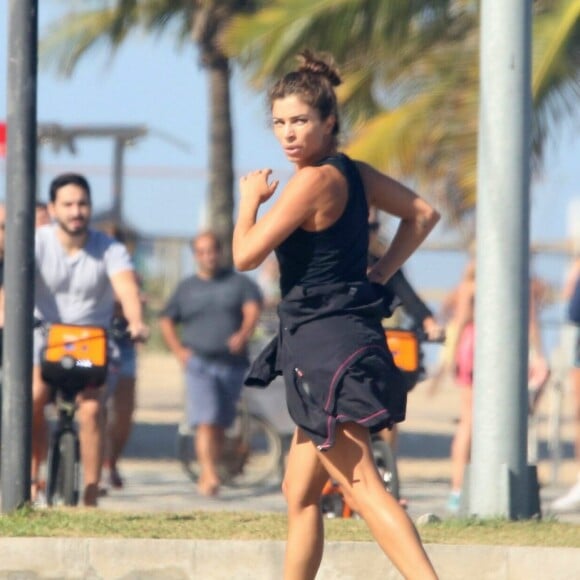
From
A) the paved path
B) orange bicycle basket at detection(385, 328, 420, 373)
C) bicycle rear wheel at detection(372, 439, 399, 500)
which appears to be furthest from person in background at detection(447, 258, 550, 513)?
orange bicycle basket at detection(385, 328, 420, 373)

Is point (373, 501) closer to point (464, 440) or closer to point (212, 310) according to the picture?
point (464, 440)

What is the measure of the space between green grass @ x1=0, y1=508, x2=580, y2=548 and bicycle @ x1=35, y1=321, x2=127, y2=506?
90cm

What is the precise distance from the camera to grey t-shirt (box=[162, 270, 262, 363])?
12125mm

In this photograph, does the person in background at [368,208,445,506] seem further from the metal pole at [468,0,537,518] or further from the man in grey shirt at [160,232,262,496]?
the man in grey shirt at [160,232,262,496]

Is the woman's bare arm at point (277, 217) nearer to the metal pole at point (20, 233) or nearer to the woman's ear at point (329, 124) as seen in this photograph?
the woman's ear at point (329, 124)

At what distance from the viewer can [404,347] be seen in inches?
354

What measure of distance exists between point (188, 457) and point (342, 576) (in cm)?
600

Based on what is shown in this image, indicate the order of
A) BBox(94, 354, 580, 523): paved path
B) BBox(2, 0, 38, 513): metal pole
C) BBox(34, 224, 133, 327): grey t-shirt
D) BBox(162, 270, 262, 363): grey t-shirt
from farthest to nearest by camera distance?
1. BBox(162, 270, 262, 363): grey t-shirt
2. BBox(94, 354, 580, 523): paved path
3. BBox(34, 224, 133, 327): grey t-shirt
4. BBox(2, 0, 38, 513): metal pole

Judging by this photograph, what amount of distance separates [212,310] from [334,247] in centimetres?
662

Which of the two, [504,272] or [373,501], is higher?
[504,272]

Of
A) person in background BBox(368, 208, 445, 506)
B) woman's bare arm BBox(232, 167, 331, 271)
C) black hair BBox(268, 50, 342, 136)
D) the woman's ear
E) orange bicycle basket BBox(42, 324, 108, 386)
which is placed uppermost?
black hair BBox(268, 50, 342, 136)

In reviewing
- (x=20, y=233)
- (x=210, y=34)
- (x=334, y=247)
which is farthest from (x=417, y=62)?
(x=334, y=247)

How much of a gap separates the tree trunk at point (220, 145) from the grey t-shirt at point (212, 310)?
555 cm

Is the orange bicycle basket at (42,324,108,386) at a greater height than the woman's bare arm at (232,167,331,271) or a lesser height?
lesser
